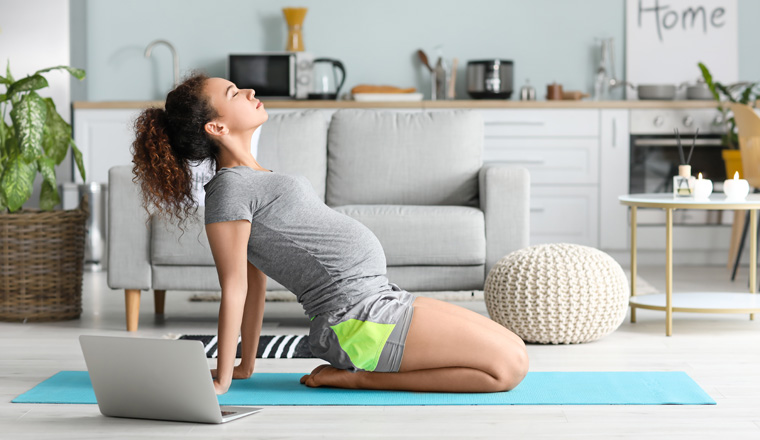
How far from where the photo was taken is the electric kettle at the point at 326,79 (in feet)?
17.7

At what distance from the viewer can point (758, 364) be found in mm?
2625

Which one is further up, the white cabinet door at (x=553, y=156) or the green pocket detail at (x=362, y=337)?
the white cabinet door at (x=553, y=156)

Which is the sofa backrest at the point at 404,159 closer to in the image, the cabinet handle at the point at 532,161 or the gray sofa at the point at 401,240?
the gray sofa at the point at 401,240

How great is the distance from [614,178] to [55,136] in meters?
3.05

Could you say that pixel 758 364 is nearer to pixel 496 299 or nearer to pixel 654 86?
pixel 496 299

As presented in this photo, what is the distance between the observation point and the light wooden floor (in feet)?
6.34

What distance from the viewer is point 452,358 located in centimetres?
221

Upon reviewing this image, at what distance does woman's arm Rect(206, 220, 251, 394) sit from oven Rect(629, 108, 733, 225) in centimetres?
360

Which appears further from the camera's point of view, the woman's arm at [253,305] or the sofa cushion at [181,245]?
the sofa cushion at [181,245]

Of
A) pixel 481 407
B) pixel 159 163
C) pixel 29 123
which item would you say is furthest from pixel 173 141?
pixel 29 123

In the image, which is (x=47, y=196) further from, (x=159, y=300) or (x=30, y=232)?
(x=159, y=300)

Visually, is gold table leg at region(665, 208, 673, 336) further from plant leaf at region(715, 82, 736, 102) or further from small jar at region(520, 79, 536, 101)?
small jar at region(520, 79, 536, 101)

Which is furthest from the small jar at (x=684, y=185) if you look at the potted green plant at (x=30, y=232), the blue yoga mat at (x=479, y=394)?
the potted green plant at (x=30, y=232)

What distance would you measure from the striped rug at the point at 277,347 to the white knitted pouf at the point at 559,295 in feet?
2.04
